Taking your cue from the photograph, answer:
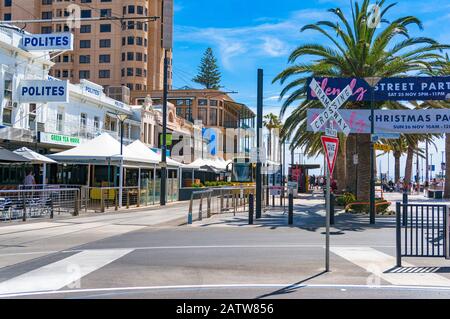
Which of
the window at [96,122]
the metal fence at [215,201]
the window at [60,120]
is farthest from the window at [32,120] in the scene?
the metal fence at [215,201]

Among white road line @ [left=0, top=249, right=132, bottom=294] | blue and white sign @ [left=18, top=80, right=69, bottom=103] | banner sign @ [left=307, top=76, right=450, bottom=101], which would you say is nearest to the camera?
white road line @ [left=0, top=249, right=132, bottom=294]

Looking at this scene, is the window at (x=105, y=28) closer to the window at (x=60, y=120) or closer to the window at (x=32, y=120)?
the window at (x=60, y=120)

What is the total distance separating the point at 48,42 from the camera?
28875 millimetres

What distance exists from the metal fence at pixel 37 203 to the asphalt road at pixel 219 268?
184 inches

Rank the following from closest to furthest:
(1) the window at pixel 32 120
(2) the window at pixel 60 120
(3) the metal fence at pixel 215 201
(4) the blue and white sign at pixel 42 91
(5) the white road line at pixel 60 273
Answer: (5) the white road line at pixel 60 273, (3) the metal fence at pixel 215 201, (4) the blue and white sign at pixel 42 91, (1) the window at pixel 32 120, (2) the window at pixel 60 120

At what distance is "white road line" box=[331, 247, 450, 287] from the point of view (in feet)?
28.5

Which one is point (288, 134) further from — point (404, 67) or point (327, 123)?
point (327, 123)

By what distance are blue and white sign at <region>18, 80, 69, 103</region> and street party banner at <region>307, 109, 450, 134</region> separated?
14.1 meters

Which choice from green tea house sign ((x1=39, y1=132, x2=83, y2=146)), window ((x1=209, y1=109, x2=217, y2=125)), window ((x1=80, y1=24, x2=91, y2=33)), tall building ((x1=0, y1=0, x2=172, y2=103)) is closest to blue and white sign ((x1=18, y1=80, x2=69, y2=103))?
green tea house sign ((x1=39, y1=132, x2=83, y2=146))

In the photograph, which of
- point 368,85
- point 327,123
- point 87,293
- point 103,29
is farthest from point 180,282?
point 103,29

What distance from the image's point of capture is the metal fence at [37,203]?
19.6 metres

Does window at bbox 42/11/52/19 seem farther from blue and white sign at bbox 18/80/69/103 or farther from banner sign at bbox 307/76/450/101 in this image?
banner sign at bbox 307/76/450/101

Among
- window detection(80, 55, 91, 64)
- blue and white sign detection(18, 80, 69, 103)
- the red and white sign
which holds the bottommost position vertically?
the red and white sign
